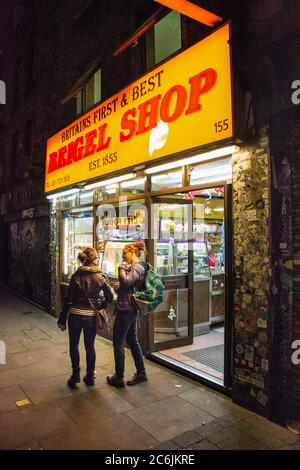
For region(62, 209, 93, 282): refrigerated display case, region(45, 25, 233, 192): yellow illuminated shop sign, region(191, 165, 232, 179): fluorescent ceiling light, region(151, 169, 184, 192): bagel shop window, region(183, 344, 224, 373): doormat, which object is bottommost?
region(183, 344, 224, 373): doormat

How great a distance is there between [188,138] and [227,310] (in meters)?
2.38

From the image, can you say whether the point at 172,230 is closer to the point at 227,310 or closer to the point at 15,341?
the point at 227,310

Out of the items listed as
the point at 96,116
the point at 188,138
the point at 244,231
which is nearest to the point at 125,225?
the point at 96,116

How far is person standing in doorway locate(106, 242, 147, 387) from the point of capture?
491cm

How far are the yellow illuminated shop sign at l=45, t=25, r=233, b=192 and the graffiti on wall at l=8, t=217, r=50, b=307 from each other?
146 inches

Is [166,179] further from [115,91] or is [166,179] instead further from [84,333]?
[84,333]

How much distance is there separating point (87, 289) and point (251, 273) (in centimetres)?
228

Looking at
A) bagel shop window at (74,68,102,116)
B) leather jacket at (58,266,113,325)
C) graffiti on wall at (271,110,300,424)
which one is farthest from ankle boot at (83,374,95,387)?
bagel shop window at (74,68,102,116)

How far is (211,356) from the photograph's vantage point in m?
6.16

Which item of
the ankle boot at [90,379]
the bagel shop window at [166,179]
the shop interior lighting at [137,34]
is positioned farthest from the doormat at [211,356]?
the shop interior lighting at [137,34]

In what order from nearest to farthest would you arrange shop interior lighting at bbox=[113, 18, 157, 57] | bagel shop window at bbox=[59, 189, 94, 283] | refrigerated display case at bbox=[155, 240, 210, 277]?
shop interior lighting at bbox=[113, 18, 157, 57] → refrigerated display case at bbox=[155, 240, 210, 277] → bagel shop window at bbox=[59, 189, 94, 283]

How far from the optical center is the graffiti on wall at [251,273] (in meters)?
4.05

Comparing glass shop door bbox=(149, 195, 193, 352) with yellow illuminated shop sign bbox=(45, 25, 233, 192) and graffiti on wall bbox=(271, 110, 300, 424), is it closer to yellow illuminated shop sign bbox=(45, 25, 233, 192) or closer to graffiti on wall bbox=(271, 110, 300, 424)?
yellow illuminated shop sign bbox=(45, 25, 233, 192)

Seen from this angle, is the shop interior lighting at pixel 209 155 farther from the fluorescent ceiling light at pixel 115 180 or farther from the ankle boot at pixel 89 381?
the ankle boot at pixel 89 381
